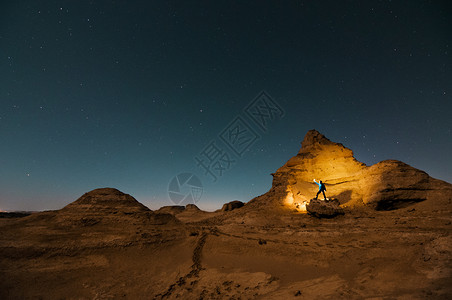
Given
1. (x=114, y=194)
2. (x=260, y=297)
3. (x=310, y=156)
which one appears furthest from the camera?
(x=310, y=156)

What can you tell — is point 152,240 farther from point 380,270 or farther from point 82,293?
point 380,270

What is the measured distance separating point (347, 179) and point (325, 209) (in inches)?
254

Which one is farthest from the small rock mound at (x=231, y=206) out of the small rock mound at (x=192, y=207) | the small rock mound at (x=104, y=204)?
the small rock mound at (x=104, y=204)

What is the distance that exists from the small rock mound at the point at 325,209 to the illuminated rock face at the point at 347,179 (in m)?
2.79

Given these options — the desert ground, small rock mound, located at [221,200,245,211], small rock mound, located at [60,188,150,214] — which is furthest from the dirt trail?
small rock mound, located at [221,200,245,211]

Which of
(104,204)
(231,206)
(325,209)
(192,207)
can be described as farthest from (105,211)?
(192,207)

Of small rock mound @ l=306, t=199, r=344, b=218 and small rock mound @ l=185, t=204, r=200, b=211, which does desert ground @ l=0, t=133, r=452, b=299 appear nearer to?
small rock mound @ l=306, t=199, r=344, b=218

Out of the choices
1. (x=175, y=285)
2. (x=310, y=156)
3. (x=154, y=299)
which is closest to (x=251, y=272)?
(x=175, y=285)

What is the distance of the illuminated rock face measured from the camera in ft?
43.7

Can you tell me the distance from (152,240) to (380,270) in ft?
30.5

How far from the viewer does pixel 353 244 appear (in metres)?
7.96

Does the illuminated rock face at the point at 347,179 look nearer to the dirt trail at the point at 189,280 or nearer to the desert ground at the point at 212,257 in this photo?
the desert ground at the point at 212,257

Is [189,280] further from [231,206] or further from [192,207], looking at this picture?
[192,207]

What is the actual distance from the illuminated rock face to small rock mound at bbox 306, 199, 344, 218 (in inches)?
110
